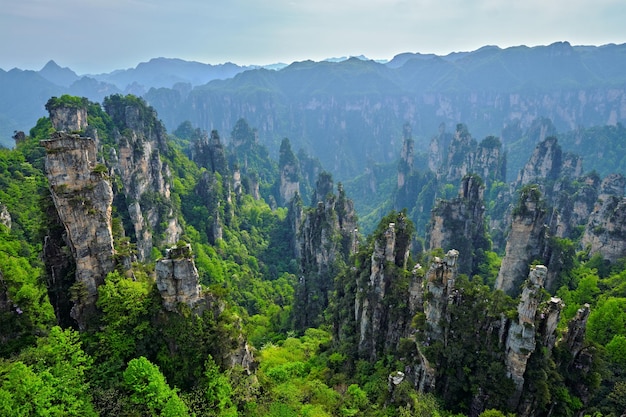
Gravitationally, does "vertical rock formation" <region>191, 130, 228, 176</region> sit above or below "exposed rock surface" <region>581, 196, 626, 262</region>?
above

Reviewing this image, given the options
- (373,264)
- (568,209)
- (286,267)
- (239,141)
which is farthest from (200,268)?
(239,141)

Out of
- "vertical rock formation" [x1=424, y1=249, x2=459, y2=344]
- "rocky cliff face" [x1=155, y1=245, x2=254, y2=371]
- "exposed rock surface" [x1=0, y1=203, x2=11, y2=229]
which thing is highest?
"exposed rock surface" [x1=0, y1=203, x2=11, y2=229]

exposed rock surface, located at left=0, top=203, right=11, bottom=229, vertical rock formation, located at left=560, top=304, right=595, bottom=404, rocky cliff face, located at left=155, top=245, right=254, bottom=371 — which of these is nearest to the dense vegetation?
vertical rock formation, located at left=560, top=304, right=595, bottom=404

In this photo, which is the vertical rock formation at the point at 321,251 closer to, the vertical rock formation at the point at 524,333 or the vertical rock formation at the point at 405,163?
the vertical rock formation at the point at 524,333

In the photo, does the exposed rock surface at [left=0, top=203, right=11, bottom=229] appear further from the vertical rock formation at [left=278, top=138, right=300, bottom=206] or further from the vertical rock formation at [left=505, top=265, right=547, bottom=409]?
the vertical rock formation at [left=278, top=138, right=300, bottom=206]

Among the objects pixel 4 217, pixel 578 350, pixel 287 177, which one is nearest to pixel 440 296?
pixel 578 350

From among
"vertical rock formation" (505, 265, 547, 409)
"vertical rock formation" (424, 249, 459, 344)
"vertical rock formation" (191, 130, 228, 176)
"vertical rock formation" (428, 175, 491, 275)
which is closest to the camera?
"vertical rock formation" (505, 265, 547, 409)

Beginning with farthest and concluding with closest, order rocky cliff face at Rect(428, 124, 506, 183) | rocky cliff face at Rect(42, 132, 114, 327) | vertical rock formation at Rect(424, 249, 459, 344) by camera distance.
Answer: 1. rocky cliff face at Rect(428, 124, 506, 183)
2. vertical rock formation at Rect(424, 249, 459, 344)
3. rocky cliff face at Rect(42, 132, 114, 327)
